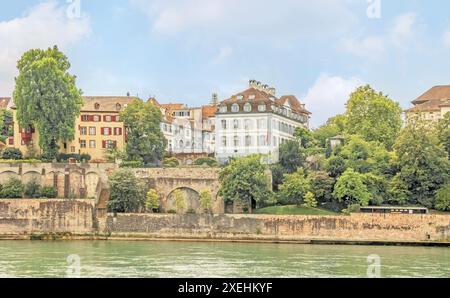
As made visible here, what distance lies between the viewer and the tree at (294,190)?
55.2 metres

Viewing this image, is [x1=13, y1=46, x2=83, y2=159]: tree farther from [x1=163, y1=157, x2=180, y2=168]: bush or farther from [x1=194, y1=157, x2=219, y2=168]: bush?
[x1=194, y1=157, x2=219, y2=168]: bush

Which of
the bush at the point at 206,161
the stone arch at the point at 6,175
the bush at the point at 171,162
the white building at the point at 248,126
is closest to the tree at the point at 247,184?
the bush at the point at 206,161

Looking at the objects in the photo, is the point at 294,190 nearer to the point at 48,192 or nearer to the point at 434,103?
the point at 48,192

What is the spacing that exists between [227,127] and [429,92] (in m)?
33.7

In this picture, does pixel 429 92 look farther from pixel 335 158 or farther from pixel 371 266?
pixel 371 266

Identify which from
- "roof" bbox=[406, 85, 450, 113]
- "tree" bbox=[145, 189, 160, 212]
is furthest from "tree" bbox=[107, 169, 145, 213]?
"roof" bbox=[406, 85, 450, 113]

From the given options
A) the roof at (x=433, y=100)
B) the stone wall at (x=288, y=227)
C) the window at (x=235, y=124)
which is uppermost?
the roof at (x=433, y=100)

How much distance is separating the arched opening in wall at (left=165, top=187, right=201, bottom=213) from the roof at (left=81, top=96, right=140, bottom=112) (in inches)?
463

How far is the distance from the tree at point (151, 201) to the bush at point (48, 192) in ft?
23.0

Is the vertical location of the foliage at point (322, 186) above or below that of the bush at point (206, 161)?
below

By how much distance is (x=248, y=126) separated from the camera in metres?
66.7

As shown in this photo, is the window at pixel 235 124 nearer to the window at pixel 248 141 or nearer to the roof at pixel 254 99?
the window at pixel 248 141

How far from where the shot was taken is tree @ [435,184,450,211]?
53.1 metres
